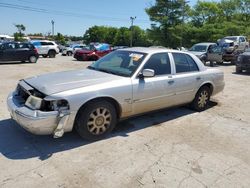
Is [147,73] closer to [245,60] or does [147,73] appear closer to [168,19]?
[245,60]

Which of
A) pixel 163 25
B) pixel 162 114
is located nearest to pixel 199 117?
pixel 162 114

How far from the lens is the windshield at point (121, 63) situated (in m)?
4.58

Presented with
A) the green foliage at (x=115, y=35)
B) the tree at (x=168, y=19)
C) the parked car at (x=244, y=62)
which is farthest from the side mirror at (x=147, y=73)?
the green foliage at (x=115, y=35)

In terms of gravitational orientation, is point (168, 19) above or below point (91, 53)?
above

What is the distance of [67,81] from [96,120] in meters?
0.80

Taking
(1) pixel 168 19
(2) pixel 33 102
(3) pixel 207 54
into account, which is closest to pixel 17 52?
(3) pixel 207 54

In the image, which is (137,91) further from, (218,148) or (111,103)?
(218,148)

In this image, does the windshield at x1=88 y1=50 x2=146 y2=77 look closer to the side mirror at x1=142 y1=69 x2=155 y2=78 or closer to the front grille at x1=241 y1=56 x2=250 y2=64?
the side mirror at x1=142 y1=69 x2=155 y2=78

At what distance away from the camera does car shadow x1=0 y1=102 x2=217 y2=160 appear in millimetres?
3631

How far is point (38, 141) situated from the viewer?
4.01m

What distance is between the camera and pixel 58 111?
141 inches

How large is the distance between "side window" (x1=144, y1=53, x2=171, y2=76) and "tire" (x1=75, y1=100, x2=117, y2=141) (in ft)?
3.76

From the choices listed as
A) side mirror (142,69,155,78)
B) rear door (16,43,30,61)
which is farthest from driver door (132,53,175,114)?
rear door (16,43,30,61)

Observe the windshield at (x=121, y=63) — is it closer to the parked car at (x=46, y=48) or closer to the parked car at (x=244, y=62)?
the parked car at (x=244, y=62)
